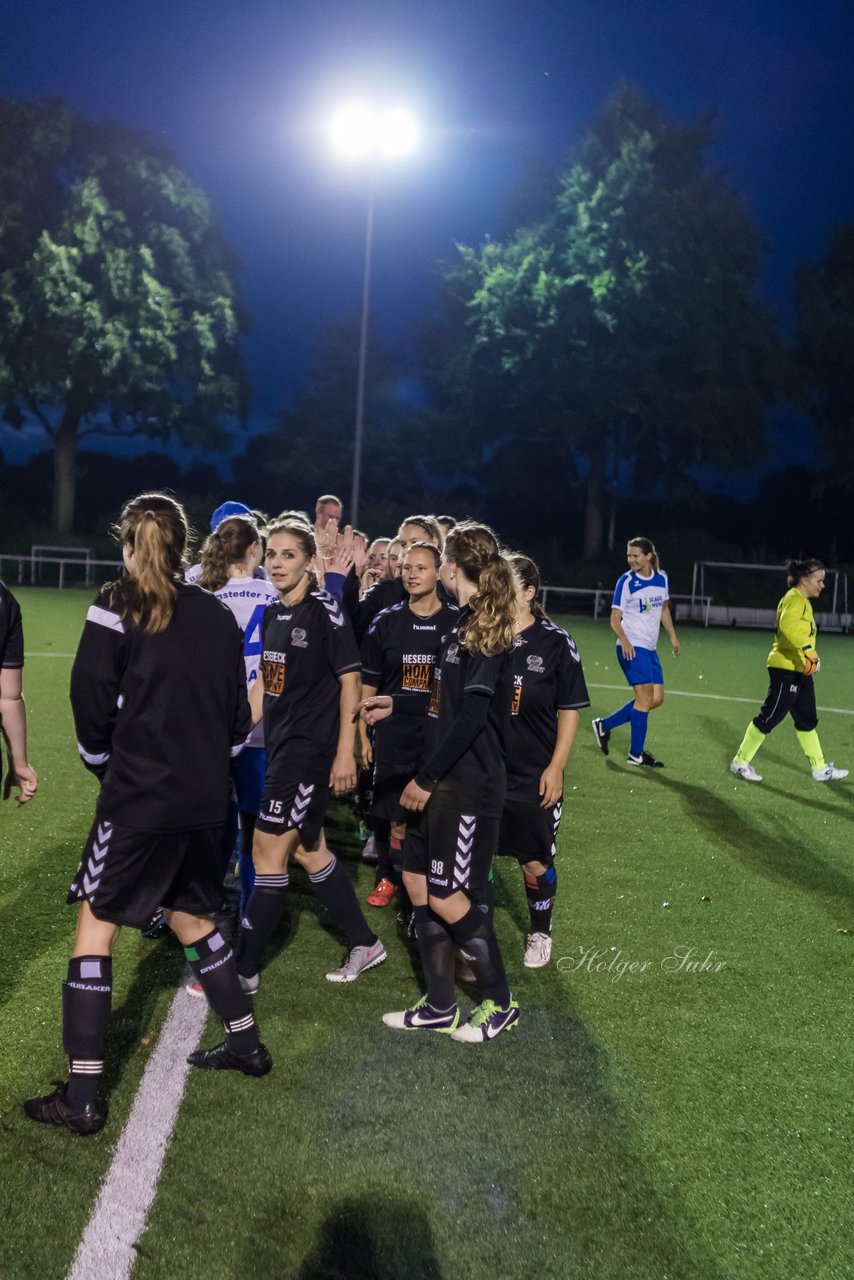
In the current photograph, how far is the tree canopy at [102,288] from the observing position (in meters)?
38.8

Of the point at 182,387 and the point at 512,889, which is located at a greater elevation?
the point at 182,387

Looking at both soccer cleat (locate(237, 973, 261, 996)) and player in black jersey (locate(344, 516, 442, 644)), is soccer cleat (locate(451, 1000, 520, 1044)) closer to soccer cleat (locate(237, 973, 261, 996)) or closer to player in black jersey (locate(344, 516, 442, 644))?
soccer cleat (locate(237, 973, 261, 996))

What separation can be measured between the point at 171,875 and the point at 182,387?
42.1 metres

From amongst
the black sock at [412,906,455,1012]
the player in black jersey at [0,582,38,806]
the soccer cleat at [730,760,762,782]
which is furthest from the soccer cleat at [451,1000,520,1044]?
the soccer cleat at [730,760,762,782]

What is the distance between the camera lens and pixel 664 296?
40.1 meters

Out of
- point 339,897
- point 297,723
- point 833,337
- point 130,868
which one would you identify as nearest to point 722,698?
point 339,897

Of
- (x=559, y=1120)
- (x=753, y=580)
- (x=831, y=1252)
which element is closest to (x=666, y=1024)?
(x=559, y=1120)

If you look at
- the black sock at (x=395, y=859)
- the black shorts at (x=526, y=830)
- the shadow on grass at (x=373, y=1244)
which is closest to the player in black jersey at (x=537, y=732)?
the black shorts at (x=526, y=830)

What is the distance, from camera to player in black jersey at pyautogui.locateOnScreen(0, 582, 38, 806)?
3.83 metres

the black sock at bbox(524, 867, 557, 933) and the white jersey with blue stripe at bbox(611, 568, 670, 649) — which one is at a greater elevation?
the white jersey with blue stripe at bbox(611, 568, 670, 649)

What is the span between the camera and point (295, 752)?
14.3 feet

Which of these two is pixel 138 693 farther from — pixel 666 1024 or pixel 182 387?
pixel 182 387

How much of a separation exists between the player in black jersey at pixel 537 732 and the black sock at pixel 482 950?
2.23 ft

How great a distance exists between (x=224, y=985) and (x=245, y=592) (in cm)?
192
